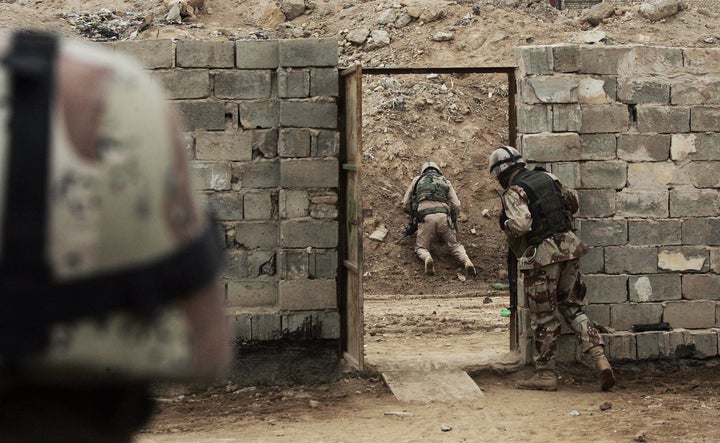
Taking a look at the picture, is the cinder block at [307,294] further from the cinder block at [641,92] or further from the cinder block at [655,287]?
the cinder block at [641,92]

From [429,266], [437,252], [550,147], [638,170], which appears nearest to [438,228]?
[429,266]

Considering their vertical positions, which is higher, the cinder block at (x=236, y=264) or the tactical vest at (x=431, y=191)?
the tactical vest at (x=431, y=191)

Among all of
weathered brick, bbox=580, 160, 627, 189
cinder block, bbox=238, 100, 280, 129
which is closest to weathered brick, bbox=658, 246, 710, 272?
weathered brick, bbox=580, 160, 627, 189

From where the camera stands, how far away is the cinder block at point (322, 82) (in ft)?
26.6

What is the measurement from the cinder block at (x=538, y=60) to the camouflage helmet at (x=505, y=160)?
0.69 meters

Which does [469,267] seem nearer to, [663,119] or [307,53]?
[663,119]

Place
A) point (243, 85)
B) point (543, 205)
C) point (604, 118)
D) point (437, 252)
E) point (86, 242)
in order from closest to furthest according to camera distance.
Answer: point (86, 242)
point (543, 205)
point (243, 85)
point (604, 118)
point (437, 252)

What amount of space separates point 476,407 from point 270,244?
200 centimetres

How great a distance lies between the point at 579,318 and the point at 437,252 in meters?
7.35

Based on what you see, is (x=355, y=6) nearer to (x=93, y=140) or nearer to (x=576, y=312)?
(x=576, y=312)

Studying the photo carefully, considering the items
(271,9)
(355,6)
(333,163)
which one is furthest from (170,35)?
(333,163)

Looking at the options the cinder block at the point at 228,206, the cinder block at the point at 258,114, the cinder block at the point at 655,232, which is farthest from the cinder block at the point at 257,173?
the cinder block at the point at 655,232

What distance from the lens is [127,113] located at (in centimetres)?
144

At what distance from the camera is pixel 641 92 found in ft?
27.5
